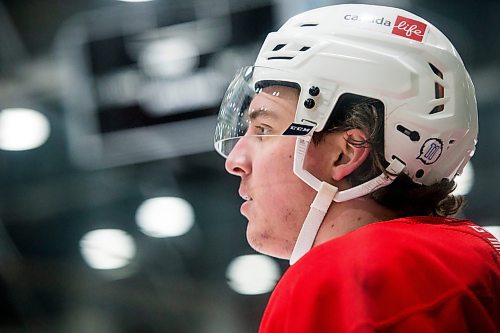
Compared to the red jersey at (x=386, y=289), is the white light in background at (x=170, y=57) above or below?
below

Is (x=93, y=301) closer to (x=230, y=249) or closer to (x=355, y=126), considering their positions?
(x=230, y=249)

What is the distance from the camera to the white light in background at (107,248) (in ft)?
15.0

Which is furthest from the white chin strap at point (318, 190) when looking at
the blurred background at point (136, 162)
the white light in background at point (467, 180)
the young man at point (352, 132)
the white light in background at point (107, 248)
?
the white light in background at point (107, 248)

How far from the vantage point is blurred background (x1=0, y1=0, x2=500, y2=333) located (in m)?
3.52

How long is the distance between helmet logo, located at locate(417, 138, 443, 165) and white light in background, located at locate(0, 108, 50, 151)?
304 centimetres

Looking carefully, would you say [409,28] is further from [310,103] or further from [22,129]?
[22,129]

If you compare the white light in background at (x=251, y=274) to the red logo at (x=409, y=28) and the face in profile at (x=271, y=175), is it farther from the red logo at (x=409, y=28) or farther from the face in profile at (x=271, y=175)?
the red logo at (x=409, y=28)

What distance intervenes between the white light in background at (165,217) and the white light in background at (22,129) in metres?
0.65

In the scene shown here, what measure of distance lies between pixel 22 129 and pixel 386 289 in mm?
3440

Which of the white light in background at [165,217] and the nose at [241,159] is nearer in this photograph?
the nose at [241,159]

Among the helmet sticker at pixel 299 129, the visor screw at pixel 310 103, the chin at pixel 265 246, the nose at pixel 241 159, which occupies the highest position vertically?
the visor screw at pixel 310 103

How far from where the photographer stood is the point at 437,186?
5.12ft

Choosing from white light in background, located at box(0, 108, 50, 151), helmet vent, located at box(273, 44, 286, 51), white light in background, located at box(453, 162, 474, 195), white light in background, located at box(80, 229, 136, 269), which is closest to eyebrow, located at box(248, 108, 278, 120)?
helmet vent, located at box(273, 44, 286, 51)

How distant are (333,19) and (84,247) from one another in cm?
325
